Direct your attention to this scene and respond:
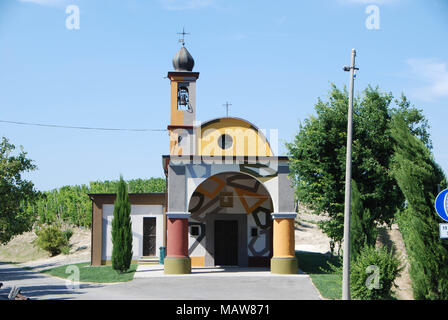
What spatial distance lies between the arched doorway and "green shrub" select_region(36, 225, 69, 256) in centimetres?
1860

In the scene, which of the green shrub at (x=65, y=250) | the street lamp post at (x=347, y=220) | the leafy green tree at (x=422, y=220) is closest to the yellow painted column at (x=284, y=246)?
the street lamp post at (x=347, y=220)

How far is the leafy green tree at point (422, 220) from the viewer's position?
13.3 meters

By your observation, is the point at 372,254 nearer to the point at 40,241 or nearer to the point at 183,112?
the point at 183,112

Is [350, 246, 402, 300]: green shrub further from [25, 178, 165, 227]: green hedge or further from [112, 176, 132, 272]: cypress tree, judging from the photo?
[25, 178, 165, 227]: green hedge

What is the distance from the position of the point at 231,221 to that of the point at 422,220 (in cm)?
1540

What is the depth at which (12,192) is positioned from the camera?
26297 millimetres

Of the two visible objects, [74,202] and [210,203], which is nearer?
[210,203]

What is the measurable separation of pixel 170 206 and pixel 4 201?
887cm

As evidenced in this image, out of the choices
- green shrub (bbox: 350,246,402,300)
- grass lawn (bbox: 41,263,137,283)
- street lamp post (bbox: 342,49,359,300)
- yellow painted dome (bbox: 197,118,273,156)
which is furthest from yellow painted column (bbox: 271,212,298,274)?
street lamp post (bbox: 342,49,359,300)

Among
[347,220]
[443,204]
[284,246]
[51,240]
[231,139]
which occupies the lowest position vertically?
[51,240]

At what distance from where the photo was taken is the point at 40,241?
4197 cm

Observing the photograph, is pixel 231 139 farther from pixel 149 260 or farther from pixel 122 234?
pixel 149 260

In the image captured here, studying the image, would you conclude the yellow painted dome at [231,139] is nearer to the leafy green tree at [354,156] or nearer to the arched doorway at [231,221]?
the arched doorway at [231,221]

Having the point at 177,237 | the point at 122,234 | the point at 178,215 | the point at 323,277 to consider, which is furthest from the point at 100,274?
the point at 323,277
